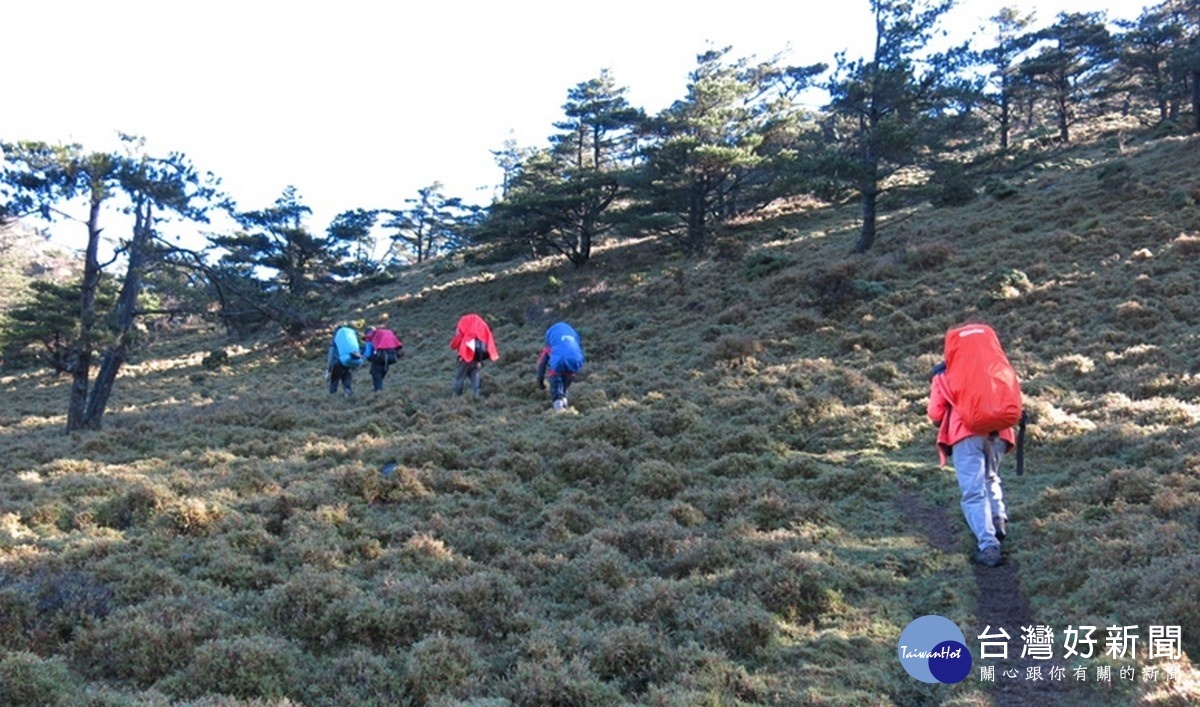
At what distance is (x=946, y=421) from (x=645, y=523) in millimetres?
3074

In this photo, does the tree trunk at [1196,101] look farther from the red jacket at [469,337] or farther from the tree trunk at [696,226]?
the red jacket at [469,337]

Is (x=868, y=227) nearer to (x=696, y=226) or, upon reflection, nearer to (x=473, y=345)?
(x=696, y=226)

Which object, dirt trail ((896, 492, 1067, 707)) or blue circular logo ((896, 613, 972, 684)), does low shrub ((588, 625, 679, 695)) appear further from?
dirt trail ((896, 492, 1067, 707))

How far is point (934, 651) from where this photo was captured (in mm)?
4641

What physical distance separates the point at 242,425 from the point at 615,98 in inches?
1212

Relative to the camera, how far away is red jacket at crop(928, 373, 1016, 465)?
6312mm

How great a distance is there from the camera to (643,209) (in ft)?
94.3

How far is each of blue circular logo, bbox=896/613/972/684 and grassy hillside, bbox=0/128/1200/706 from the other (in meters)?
0.11

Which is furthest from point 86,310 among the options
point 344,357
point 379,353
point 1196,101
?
point 1196,101

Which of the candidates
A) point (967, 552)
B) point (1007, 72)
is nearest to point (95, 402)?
point (967, 552)

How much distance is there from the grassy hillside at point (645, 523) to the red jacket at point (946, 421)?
0.90 m

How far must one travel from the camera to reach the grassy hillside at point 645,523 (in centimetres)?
449

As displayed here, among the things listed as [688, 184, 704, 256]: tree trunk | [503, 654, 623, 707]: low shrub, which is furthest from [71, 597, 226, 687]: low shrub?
[688, 184, 704, 256]: tree trunk

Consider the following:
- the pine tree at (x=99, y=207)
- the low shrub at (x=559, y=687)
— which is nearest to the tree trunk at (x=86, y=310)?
the pine tree at (x=99, y=207)
